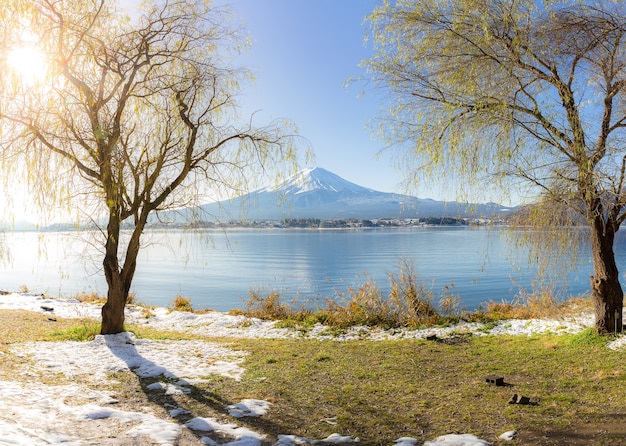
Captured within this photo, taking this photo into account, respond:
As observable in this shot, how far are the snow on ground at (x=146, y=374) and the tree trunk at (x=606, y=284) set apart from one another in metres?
0.51

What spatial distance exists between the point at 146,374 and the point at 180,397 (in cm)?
134

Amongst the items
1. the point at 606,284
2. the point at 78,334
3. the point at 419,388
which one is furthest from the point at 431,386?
the point at 78,334

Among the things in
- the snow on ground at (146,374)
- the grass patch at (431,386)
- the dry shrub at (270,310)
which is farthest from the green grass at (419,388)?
the dry shrub at (270,310)

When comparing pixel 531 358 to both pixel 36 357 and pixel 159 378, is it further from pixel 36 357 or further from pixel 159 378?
pixel 36 357

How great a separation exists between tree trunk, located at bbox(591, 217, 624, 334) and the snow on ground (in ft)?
1.68

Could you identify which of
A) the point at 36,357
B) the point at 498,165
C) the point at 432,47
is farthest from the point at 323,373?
the point at 432,47

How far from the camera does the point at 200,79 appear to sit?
1026cm

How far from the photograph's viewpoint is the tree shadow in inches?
197

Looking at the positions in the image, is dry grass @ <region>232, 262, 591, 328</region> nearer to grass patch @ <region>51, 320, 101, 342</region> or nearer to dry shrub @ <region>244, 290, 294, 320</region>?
dry shrub @ <region>244, 290, 294, 320</region>

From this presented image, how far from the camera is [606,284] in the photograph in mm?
8469

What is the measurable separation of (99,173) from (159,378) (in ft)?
14.6

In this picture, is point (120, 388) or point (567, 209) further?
point (567, 209)

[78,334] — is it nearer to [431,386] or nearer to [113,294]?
[113,294]

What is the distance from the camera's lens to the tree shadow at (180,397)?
5.01 meters
